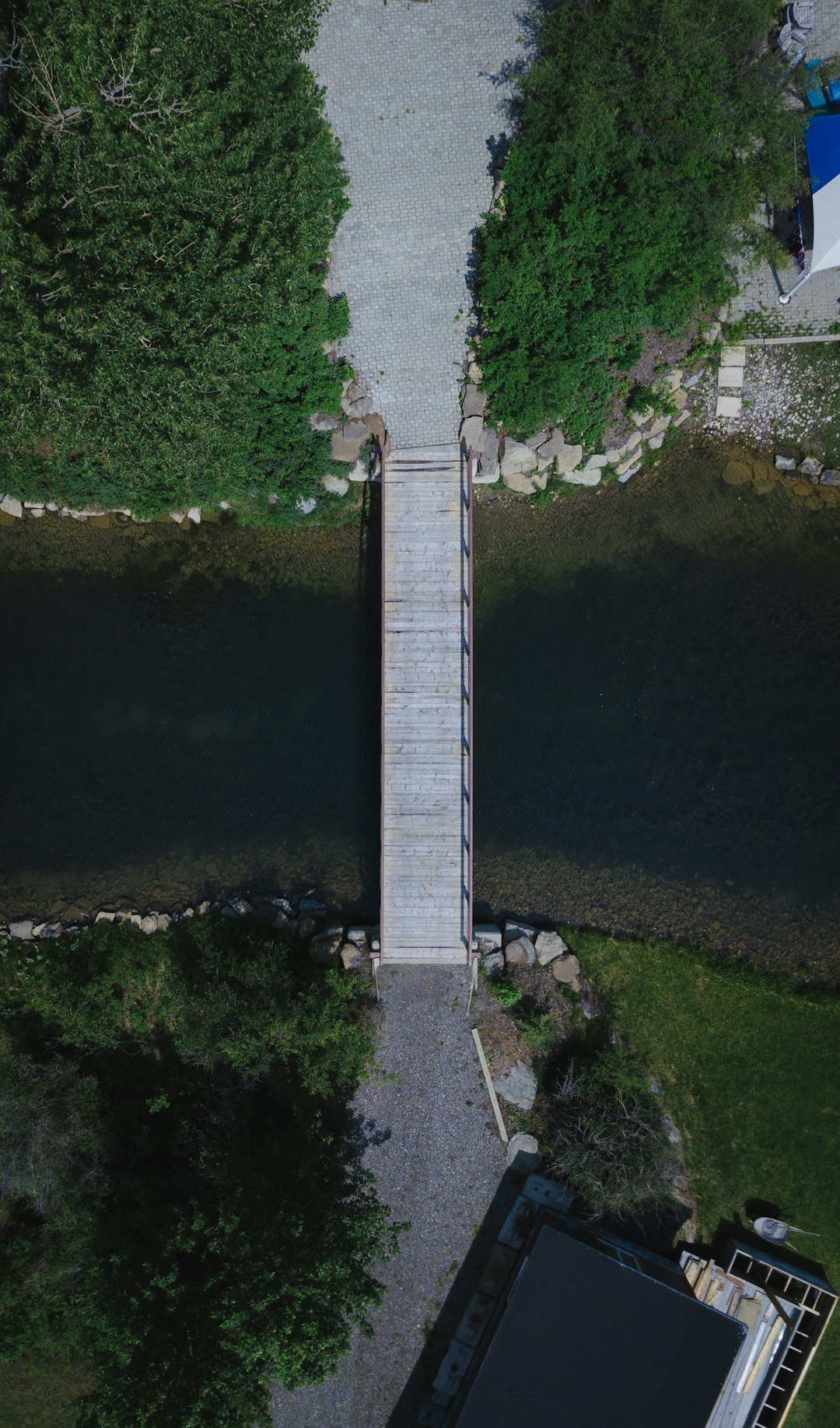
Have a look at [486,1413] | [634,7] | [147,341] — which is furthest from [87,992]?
[634,7]

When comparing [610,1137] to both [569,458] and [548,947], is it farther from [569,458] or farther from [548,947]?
[569,458]

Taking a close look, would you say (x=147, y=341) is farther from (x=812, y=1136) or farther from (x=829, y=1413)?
(x=829, y=1413)

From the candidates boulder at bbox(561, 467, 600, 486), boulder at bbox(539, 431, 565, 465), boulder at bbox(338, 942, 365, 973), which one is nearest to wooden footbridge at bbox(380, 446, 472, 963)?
boulder at bbox(338, 942, 365, 973)

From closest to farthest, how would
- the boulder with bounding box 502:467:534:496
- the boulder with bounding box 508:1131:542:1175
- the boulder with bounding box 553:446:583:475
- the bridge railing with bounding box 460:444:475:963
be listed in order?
the bridge railing with bounding box 460:444:475:963 < the boulder with bounding box 508:1131:542:1175 < the boulder with bounding box 553:446:583:475 < the boulder with bounding box 502:467:534:496

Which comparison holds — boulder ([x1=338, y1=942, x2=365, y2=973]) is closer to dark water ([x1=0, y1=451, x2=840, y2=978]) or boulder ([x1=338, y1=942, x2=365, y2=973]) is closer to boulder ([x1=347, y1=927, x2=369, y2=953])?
boulder ([x1=347, y1=927, x2=369, y2=953])

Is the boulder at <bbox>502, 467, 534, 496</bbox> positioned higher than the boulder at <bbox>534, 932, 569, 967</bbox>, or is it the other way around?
the boulder at <bbox>502, 467, 534, 496</bbox>
